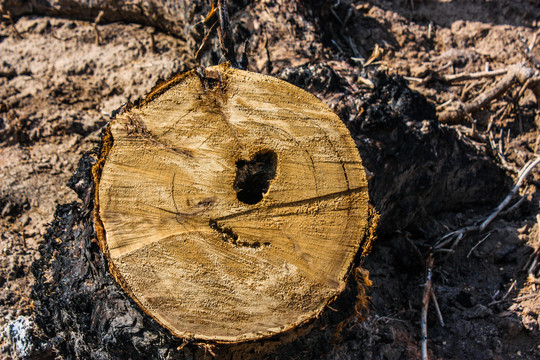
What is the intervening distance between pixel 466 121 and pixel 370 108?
1.53 metres

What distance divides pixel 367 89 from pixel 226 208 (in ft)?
4.71

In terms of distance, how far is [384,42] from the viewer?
148 inches

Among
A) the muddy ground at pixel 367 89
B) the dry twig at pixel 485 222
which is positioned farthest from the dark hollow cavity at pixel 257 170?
the dry twig at pixel 485 222

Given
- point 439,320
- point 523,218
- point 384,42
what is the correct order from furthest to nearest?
1. point 384,42
2. point 523,218
3. point 439,320

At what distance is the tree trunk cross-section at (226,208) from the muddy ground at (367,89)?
3.07 feet

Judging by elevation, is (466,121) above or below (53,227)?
above

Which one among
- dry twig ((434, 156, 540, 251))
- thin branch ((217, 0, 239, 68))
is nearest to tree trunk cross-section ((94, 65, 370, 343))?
thin branch ((217, 0, 239, 68))

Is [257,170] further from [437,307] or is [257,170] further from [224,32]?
[437,307]

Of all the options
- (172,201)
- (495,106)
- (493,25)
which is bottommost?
(172,201)

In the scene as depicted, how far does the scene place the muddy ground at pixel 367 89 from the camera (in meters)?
2.46

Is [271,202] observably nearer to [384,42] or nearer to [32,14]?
[384,42]

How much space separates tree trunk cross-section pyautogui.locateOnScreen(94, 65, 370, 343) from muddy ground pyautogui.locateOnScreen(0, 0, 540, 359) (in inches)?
36.8

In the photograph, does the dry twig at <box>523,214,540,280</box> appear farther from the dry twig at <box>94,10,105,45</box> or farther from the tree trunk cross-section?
the dry twig at <box>94,10,105,45</box>

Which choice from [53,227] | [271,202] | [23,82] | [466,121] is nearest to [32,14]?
[23,82]
